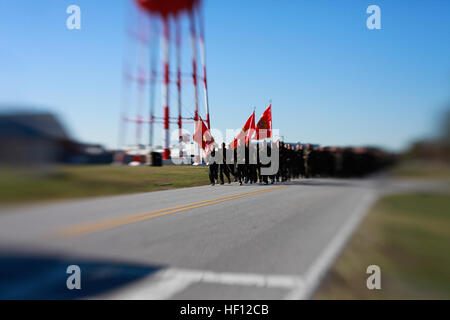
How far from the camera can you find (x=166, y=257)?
2.37m

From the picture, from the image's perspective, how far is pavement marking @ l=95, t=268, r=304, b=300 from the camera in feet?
5.54

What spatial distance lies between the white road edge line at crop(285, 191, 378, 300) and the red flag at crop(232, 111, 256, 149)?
598mm

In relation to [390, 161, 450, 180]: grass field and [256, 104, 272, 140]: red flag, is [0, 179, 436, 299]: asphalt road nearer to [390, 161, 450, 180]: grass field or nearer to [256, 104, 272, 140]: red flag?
[390, 161, 450, 180]: grass field

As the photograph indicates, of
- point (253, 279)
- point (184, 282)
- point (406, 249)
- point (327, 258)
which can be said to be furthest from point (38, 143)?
point (327, 258)

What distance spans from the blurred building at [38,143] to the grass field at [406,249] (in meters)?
1.13

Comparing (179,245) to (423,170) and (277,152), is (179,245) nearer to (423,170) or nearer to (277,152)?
(277,152)

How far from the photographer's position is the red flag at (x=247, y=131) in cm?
125

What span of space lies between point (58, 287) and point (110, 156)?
412 millimetres

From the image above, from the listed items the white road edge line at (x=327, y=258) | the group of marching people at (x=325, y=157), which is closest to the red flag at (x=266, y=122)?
the group of marching people at (x=325, y=157)

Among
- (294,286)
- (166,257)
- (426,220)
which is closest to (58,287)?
(426,220)

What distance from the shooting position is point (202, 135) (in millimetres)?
1080

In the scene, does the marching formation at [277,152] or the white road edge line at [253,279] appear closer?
the marching formation at [277,152]

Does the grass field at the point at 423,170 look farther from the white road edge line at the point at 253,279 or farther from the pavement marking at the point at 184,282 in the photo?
the pavement marking at the point at 184,282

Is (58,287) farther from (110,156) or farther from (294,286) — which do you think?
(294,286)
